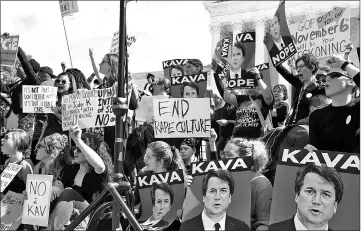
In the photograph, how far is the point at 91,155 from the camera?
4809 millimetres

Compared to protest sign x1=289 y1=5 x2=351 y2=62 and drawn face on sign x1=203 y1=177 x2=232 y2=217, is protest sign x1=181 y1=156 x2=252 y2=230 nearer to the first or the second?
drawn face on sign x1=203 y1=177 x2=232 y2=217

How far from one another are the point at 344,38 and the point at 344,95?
1.44 metres

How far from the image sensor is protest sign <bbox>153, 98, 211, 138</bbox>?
5098 mm

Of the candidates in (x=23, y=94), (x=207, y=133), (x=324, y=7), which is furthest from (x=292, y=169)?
(x=324, y=7)

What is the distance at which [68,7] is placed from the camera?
8633 mm

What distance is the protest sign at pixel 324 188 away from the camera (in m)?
3.24

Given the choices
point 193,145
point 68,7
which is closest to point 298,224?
point 193,145

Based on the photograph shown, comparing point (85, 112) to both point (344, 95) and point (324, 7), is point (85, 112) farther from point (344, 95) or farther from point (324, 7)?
point (324, 7)

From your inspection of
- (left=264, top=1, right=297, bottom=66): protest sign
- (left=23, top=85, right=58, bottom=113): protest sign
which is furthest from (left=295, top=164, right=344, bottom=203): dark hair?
(left=23, top=85, right=58, bottom=113): protest sign

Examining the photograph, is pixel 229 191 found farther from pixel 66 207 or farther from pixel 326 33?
pixel 326 33

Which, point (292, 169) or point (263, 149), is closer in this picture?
point (292, 169)

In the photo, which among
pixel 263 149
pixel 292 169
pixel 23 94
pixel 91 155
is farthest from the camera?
pixel 23 94

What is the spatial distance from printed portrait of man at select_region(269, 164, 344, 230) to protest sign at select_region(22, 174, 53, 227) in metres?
2.19

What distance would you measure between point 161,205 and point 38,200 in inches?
50.2
